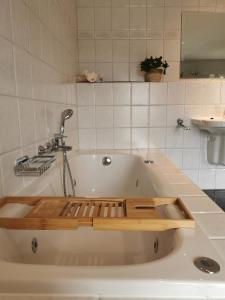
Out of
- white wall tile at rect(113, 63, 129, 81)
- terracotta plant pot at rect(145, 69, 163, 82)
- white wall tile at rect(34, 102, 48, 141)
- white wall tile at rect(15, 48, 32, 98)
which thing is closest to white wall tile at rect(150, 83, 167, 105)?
terracotta plant pot at rect(145, 69, 163, 82)

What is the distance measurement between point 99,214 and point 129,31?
2.10 m

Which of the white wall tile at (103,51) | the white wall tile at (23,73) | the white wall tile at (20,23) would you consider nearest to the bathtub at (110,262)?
the white wall tile at (23,73)

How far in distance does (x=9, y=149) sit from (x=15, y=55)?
1.20 ft

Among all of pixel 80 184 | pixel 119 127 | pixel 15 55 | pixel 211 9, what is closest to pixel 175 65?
pixel 211 9

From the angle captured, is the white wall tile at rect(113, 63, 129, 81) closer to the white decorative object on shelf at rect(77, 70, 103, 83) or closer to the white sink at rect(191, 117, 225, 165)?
the white decorative object on shelf at rect(77, 70, 103, 83)

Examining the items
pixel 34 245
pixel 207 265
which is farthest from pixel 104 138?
pixel 207 265

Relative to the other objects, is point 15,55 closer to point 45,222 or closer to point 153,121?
point 45,222

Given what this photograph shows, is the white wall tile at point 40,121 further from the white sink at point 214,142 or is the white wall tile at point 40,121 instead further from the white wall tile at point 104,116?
the white sink at point 214,142

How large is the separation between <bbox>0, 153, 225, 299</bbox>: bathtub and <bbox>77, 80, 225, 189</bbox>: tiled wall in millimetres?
957

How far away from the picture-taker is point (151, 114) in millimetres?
2061

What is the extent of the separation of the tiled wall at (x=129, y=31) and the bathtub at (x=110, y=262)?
5.03 ft

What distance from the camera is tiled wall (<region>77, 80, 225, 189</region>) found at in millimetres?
2012

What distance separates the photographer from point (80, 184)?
1733 millimetres

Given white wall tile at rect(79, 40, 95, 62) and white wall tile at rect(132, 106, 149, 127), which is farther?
white wall tile at rect(79, 40, 95, 62)
